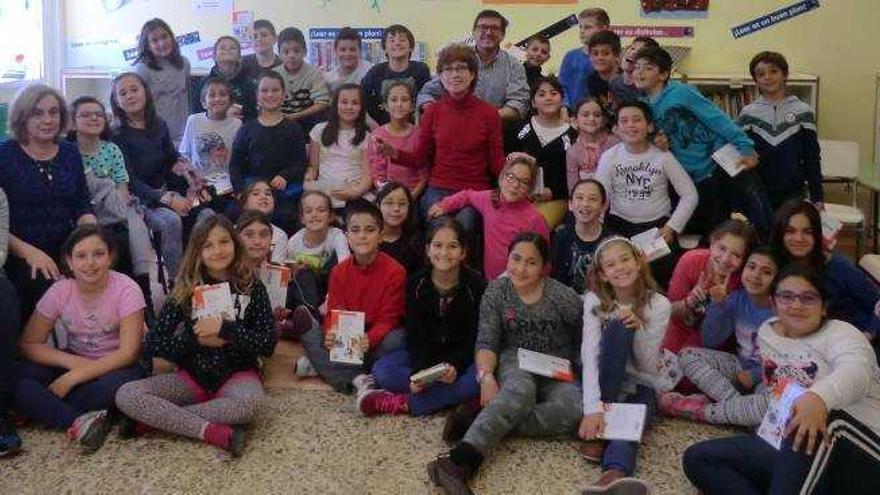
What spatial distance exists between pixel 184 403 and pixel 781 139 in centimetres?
301

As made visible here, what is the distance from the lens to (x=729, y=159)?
11.7ft

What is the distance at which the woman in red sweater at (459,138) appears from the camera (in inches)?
148

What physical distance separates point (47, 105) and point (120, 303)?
2.92 ft


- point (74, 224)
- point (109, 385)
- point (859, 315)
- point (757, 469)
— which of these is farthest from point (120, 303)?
point (859, 315)

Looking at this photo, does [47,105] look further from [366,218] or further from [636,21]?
[636,21]

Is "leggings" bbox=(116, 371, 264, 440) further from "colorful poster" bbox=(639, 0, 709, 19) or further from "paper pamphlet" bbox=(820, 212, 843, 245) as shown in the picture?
"colorful poster" bbox=(639, 0, 709, 19)

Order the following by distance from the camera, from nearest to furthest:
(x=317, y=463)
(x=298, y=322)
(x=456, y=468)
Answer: (x=456, y=468) < (x=317, y=463) < (x=298, y=322)

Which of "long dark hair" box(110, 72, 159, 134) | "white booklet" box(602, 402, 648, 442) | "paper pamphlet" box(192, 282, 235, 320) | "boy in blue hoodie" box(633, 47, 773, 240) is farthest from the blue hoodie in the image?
"long dark hair" box(110, 72, 159, 134)

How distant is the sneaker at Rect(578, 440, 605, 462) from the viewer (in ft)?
7.87

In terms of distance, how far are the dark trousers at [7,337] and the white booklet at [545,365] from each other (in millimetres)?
1707

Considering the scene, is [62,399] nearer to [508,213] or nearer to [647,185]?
[508,213]

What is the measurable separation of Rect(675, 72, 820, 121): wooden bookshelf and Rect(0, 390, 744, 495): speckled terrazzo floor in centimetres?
323

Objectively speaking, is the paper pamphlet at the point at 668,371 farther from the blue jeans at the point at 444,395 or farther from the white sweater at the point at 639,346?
the blue jeans at the point at 444,395

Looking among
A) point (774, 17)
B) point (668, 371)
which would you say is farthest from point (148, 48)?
point (774, 17)
